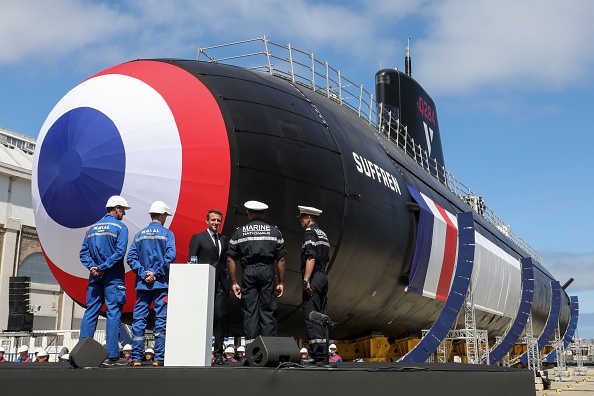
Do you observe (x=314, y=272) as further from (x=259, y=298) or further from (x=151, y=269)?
(x=151, y=269)

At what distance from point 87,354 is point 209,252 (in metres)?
2.64

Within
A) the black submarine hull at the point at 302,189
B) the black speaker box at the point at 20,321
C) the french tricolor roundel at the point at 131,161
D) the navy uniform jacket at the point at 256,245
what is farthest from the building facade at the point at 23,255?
the navy uniform jacket at the point at 256,245

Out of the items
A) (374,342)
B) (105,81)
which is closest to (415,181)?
(374,342)

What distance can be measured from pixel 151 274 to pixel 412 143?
14900 mm

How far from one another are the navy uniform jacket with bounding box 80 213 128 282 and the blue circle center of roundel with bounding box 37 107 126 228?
1.01m

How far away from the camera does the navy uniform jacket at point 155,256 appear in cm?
718

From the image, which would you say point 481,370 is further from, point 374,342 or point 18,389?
point 374,342

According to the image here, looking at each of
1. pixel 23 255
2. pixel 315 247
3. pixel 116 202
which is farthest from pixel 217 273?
pixel 23 255

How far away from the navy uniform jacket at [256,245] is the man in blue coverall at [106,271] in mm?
1308

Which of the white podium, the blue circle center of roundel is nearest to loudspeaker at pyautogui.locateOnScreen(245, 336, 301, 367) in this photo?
the white podium

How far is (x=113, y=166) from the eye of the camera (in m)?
8.23

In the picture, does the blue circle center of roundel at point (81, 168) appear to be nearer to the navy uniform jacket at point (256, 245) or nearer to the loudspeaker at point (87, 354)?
the navy uniform jacket at point (256, 245)

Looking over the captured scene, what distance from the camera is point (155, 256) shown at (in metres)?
7.20

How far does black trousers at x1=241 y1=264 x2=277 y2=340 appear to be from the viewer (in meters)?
6.88
